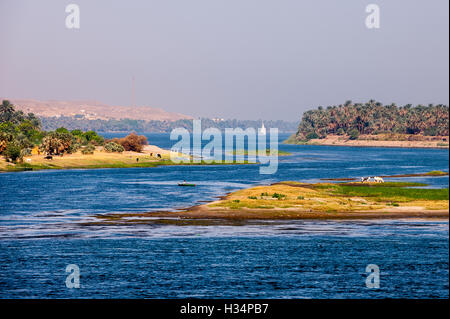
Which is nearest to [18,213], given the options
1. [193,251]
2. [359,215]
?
[193,251]

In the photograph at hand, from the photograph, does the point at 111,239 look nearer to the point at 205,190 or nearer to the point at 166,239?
the point at 166,239

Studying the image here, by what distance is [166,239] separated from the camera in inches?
2982

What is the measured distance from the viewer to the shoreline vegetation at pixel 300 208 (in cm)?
9144

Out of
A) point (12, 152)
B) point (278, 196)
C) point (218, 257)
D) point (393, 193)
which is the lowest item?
point (218, 257)

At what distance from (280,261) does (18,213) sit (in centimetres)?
4918

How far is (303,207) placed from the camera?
324 feet

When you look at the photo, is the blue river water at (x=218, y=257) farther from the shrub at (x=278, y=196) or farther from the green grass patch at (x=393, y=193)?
the green grass patch at (x=393, y=193)

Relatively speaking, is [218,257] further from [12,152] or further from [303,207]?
[12,152]

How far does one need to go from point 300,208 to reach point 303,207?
86 centimetres

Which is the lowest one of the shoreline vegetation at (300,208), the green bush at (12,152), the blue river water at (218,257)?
the blue river water at (218,257)

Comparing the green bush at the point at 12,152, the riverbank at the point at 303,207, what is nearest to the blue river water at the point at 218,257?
the riverbank at the point at 303,207

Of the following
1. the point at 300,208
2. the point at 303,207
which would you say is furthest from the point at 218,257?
the point at 303,207

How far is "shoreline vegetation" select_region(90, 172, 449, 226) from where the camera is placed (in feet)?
300

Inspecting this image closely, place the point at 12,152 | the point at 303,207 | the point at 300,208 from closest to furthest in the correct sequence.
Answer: the point at 300,208, the point at 303,207, the point at 12,152
